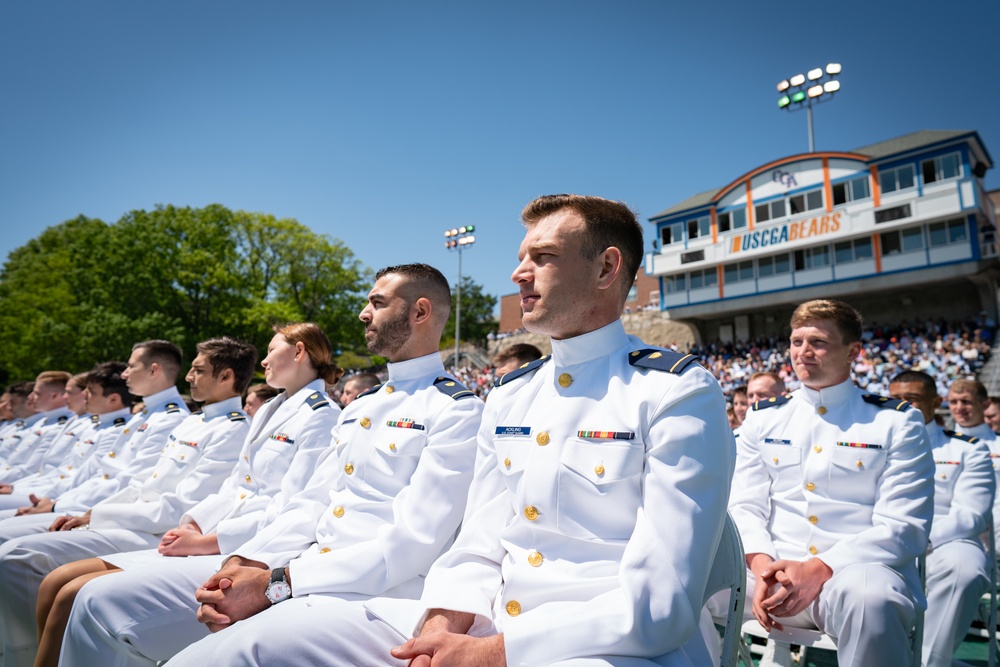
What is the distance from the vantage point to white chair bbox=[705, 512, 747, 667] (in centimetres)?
187

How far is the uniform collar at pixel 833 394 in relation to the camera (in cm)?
345

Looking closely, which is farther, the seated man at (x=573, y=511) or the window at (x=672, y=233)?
the window at (x=672, y=233)

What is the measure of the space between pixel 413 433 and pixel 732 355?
33155 mm

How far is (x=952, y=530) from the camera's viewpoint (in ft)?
14.1

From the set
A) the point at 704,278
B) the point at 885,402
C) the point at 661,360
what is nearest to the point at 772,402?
the point at 885,402

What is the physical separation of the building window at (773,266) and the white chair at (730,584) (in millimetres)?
35409

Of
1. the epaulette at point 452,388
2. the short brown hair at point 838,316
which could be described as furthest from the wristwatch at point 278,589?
the short brown hair at point 838,316

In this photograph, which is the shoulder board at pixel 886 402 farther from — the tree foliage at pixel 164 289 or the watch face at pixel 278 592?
the tree foliage at pixel 164 289

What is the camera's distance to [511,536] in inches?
77.0

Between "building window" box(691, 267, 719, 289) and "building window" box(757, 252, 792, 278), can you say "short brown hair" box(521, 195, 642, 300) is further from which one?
"building window" box(691, 267, 719, 289)

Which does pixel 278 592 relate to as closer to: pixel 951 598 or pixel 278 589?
pixel 278 589

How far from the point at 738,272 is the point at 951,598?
112 feet

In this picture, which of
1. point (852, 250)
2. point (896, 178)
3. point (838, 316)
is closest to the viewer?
point (838, 316)

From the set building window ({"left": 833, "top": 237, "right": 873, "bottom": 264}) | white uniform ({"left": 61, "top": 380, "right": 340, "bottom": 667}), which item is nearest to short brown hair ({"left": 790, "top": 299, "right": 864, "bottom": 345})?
white uniform ({"left": 61, "top": 380, "right": 340, "bottom": 667})
